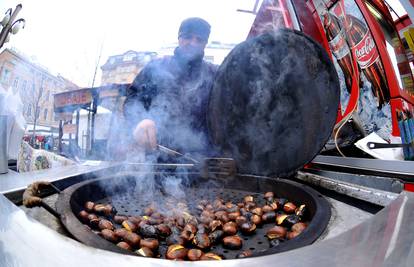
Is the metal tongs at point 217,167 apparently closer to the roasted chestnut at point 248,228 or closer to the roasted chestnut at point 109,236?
the roasted chestnut at point 248,228

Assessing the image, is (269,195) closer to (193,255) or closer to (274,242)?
(274,242)

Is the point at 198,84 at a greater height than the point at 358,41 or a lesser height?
lesser

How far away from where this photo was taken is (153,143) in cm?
190

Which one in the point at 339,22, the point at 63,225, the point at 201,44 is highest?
the point at 339,22

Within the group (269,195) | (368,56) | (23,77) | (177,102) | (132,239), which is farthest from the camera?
(368,56)

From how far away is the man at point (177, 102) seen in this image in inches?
100

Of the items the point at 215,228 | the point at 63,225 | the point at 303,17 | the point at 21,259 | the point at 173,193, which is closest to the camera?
the point at 21,259

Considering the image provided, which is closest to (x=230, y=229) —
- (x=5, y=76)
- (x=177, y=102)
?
(x=177, y=102)

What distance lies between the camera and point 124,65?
337 centimetres

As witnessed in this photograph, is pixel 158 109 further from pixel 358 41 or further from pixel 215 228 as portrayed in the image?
pixel 358 41

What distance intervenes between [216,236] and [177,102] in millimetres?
1723

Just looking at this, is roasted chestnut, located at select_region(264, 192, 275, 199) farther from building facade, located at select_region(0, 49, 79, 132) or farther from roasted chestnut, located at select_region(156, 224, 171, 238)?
building facade, located at select_region(0, 49, 79, 132)

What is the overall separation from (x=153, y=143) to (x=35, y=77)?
1.21 metres

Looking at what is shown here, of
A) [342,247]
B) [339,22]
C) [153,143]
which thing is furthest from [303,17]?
[342,247]
